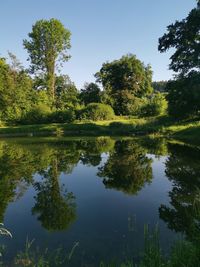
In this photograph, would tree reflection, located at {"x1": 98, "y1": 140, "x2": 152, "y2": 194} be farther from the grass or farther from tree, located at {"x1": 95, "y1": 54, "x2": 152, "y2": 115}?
tree, located at {"x1": 95, "y1": 54, "x2": 152, "y2": 115}

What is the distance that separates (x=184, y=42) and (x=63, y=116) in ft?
80.5

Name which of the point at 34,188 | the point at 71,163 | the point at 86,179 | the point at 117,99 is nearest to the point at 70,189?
the point at 34,188

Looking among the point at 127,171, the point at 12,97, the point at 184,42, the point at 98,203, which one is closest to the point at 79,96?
the point at 12,97

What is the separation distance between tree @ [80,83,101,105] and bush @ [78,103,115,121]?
844cm

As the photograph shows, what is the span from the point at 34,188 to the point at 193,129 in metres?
25.3

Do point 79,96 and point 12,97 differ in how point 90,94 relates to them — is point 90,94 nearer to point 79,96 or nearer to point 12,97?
point 79,96

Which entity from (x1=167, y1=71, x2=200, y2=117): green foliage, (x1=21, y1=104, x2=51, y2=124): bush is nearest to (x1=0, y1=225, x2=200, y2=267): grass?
(x1=167, y1=71, x2=200, y2=117): green foliage

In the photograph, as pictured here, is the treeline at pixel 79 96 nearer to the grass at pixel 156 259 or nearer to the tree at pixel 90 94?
the tree at pixel 90 94

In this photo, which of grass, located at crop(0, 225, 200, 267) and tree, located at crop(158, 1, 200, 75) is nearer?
grass, located at crop(0, 225, 200, 267)

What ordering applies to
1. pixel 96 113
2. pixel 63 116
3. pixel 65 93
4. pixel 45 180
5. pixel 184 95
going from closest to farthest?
pixel 45 180 < pixel 184 95 < pixel 96 113 < pixel 63 116 < pixel 65 93

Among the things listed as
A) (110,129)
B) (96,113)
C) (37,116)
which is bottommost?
(110,129)

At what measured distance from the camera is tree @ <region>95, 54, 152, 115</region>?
6531 centimetres

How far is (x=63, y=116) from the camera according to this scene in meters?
54.8

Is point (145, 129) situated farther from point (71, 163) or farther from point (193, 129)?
point (71, 163)
